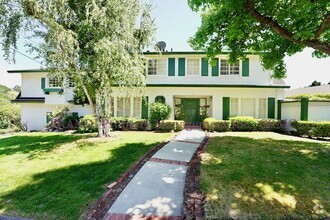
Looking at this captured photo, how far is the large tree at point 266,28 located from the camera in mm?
6703

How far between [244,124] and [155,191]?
10.5 metres

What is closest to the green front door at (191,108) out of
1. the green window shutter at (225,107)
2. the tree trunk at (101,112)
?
the green window shutter at (225,107)

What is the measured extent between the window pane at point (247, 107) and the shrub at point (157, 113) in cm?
628

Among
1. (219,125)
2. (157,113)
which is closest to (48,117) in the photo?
(157,113)

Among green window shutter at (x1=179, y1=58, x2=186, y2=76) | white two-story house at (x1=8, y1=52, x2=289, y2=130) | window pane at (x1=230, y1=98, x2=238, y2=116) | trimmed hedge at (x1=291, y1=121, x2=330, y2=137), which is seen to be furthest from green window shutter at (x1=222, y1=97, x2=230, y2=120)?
trimmed hedge at (x1=291, y1=121, x2=330, y2=137)

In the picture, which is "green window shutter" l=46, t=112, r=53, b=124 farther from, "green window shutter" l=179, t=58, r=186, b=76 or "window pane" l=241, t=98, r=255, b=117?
"window pane" l=241, t=98, r=255, b=117

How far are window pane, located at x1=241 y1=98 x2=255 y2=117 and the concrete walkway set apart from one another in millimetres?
9612

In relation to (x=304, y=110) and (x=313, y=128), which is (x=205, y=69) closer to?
(x=304, y=110)

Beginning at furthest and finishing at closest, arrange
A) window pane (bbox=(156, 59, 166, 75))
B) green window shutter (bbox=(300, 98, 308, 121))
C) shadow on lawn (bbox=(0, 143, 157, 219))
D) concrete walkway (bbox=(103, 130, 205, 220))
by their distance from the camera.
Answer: window pane (bbox=(156, 59, 166, 75))
green window shutter (bbox=(300, 98, 308, 121))
shadow on lawn (bbox=(0, 143, 157, 219))
concrete walkway (bbox=(103, 130, 205, 220))

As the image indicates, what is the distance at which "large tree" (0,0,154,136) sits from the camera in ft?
27.0

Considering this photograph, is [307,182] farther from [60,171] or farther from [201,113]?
[201,113]

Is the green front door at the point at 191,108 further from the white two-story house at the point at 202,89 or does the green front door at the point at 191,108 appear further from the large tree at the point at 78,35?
the large tree at the point at 78,35

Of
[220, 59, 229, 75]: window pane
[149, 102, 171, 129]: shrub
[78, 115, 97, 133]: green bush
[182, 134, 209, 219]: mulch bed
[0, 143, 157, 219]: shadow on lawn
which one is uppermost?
[220, 59, 229, 75]: window pane

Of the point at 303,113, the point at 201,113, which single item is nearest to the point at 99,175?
the point at 201,113
